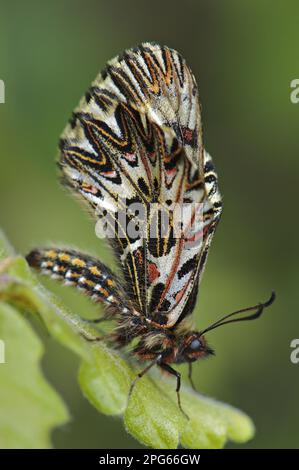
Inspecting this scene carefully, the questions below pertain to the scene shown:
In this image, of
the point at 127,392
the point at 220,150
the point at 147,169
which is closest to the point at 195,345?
the point at 127,392

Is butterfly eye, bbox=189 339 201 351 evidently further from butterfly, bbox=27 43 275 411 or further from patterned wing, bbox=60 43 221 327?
patterned wing, bbox=60 43 221 327

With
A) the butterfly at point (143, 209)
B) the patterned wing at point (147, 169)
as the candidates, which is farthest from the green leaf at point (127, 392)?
the patterned wing at point (147, 169)

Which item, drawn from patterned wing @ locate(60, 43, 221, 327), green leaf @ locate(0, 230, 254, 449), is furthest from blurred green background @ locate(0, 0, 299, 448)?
patterned wing @ locate(60, 43, 221, 327)

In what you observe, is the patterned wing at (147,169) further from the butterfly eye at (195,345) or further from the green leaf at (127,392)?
the green leaf at (127,392)

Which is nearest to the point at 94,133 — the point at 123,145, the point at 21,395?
the point at 123,145

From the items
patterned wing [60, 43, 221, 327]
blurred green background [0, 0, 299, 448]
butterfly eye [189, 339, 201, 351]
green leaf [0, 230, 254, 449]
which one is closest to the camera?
green leaf [0, 230, 254, 449]

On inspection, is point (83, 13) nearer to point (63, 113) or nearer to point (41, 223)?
point (63, 113)
